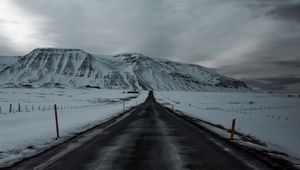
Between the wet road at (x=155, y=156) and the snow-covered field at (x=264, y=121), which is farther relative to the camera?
the snow-covered field at (x=264, y=121)

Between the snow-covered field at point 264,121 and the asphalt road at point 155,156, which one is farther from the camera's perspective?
the snow-covered field at point 264,121

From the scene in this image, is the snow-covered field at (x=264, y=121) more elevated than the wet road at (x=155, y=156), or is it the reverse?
the wet road at (x=155, y=156)

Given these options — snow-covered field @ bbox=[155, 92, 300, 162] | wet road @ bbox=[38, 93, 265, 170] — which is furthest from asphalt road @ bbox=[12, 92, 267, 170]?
snow-covered field @ bbox=[155, 92, 300, 162]

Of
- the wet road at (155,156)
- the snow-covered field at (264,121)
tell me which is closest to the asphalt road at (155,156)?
the wet road at (155,156)

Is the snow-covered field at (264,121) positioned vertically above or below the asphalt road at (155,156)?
below

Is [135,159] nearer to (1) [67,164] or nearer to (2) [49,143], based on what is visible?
(1) [67,164]

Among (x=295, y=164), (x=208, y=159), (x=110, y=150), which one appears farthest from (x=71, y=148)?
(x=295, y=164)

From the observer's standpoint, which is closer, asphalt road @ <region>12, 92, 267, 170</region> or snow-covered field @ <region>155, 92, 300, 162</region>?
asphalt road @ <region>12, 92, 267, 170</region>

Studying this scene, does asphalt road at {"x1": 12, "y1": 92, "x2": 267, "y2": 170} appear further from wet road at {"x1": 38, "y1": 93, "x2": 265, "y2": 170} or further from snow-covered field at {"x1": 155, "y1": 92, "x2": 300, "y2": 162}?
snow-covered field at {"x1": 155, "y1": 92, "x2": 300, "y2": 162}

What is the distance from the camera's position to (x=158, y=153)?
9.85 metres

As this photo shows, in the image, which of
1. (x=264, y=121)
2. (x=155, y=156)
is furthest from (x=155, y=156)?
(x=264, y=121)

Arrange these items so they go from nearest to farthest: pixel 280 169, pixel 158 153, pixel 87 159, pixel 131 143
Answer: pixel 280 169, pixel 87 159, pixel 158 153, pixel 131 143

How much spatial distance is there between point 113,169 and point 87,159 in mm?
1540

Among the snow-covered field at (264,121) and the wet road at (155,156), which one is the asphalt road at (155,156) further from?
the snow-covered field at (264,121)
